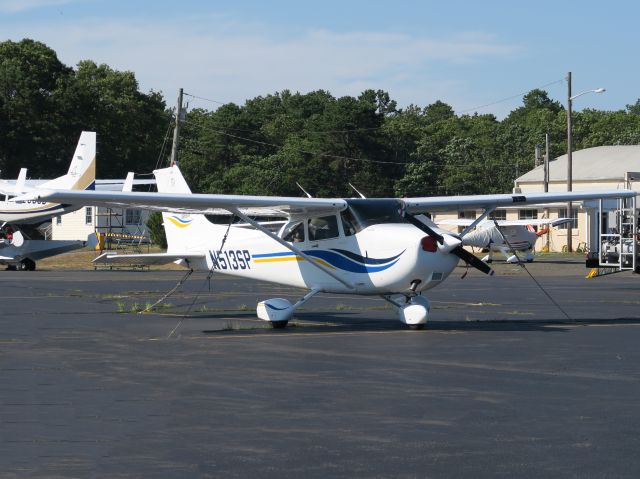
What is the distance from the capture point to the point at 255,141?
92625 millimetres

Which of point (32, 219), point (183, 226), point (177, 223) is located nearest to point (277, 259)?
point (183, 226)

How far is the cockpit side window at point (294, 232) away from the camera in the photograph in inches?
718

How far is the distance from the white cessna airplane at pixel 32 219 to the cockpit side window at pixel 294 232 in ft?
77.5

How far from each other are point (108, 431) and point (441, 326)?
10.0m

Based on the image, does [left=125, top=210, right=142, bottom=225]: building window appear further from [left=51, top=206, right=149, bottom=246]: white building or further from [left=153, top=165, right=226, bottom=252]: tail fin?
[left=153, top=165, right=226, bottom=252]: tail fin

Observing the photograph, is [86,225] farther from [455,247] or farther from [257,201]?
[455,247]

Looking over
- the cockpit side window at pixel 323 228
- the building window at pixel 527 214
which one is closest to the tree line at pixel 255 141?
the building window at pixel 527 214

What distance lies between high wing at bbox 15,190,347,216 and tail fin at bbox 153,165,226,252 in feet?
4.47

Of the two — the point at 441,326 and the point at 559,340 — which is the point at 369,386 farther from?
→ the point at 441,326

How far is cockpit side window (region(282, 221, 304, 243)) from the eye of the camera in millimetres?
18234

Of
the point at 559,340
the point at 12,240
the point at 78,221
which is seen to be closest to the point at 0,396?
the point at 559,340

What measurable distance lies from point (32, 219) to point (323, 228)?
26.8 meters

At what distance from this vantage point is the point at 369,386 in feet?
35.4

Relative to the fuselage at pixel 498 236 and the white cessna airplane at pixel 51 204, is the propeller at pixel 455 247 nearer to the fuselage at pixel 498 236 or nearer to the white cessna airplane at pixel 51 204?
the white cessna airplane at pixel 51 204
